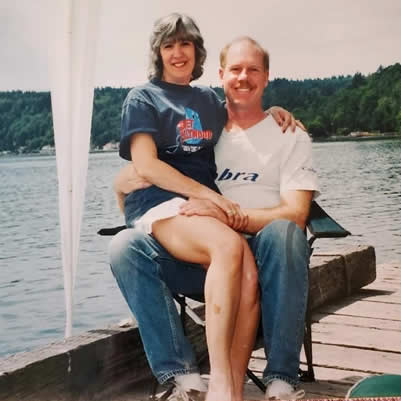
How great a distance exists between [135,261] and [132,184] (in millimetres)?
320

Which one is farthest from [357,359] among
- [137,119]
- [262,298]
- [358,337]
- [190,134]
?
[137,119]

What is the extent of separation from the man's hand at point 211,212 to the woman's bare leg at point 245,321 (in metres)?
0.16

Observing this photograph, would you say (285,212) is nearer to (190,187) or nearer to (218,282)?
(190,187)

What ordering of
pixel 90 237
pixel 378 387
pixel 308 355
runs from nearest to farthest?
pixel 378 387
pixel 308 355
pixel 90 237

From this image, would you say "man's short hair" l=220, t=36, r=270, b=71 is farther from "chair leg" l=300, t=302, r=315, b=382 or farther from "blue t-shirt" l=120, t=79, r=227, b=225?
"chair leg" l=300, t=302, r=315, b=382

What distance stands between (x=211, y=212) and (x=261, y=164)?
1.17ft

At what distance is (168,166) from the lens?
7.23 feet

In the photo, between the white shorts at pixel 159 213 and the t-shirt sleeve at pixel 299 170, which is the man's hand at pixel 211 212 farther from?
the t-shirt sleeve at pixel 299 170

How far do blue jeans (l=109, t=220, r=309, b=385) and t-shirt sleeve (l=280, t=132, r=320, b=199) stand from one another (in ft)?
0.86

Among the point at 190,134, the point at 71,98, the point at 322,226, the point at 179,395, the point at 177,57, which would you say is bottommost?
the point at 179,395

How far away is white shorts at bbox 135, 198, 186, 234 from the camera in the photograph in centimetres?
212

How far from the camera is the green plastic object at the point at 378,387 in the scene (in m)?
1.57

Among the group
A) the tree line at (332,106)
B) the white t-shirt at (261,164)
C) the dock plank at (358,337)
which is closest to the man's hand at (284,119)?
the white t-shirt at (261,164)

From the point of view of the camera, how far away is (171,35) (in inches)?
92.0
